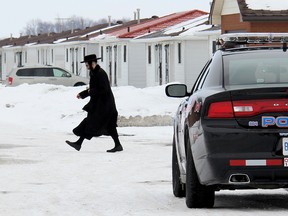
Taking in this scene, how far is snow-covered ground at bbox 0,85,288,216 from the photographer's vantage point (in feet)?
31.5

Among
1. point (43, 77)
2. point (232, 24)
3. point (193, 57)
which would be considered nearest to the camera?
point (232, 24)

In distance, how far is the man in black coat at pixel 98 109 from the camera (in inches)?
728

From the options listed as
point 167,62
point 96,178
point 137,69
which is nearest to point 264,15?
point 96,178

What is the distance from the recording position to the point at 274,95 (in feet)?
28.5

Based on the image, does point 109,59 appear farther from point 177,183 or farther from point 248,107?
point 248,107

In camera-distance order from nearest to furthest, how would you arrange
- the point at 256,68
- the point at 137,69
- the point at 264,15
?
the point at 256,68
the point at 264,15
the point at 137,69

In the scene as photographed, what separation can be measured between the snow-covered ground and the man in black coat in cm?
36

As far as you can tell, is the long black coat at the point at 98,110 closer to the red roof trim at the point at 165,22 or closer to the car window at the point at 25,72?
the car window at the point at 25,72

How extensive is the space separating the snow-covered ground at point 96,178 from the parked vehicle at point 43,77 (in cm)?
2406

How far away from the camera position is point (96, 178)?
12992mm

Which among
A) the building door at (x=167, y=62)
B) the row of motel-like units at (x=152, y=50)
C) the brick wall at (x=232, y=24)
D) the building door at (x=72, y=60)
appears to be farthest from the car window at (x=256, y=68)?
the building door at (x=72, y=60)

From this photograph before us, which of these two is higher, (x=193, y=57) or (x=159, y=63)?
(x=193, y=57)

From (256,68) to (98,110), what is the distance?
932 centimetres

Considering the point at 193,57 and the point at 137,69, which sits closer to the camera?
the point at 193,57
